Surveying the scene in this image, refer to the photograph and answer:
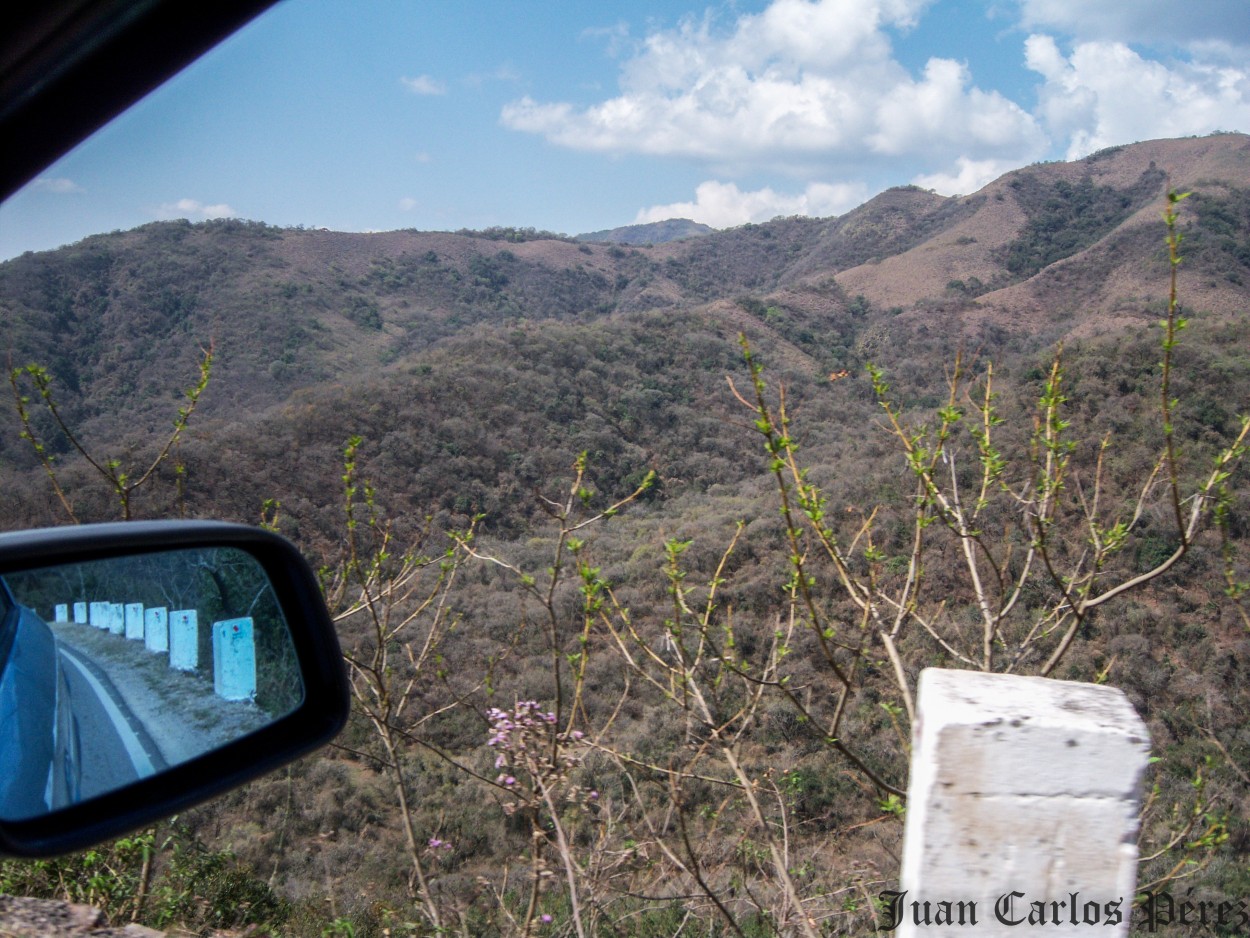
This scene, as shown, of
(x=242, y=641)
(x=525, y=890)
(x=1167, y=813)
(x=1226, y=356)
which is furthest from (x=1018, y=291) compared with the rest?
(x=242, y=641)

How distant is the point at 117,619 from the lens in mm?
1423

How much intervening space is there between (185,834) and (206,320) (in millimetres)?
29084

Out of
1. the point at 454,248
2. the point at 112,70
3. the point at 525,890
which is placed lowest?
the point at 525,890

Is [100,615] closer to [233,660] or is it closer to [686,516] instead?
[233,660]

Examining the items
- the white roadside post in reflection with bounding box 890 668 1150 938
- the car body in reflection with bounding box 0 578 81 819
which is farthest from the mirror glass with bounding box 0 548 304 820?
the white roadside post in reflection with bounding box 890 668 1150 938

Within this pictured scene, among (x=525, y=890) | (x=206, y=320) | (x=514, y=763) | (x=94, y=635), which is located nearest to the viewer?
(x=94, y=635)

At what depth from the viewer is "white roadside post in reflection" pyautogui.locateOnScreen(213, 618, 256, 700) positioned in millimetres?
1547

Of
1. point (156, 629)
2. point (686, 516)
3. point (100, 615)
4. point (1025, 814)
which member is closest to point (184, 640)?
point (156, 629)

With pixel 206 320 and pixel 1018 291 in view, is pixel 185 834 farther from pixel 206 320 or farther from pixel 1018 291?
pixel 1018 291

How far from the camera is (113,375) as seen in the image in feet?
81.4

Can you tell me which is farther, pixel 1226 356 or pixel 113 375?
pixel 113 375

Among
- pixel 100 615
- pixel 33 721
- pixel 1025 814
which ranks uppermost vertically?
pixel 100 615

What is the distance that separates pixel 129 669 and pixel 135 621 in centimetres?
11

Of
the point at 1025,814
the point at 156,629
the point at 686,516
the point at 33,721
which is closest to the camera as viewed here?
the point at 1025,814
